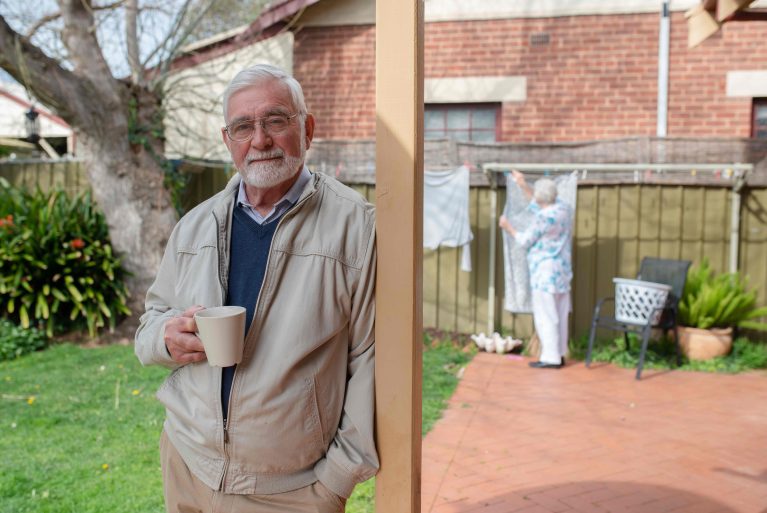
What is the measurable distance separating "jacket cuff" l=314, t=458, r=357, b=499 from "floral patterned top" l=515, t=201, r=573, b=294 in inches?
205

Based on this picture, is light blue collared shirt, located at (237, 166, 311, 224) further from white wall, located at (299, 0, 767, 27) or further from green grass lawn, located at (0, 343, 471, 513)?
white wall, located at (299, 0, 767, 27)

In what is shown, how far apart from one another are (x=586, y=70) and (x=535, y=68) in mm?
646

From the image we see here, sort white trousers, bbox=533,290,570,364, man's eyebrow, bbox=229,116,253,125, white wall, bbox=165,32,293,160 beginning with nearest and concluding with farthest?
man's eyebrow, bbox=229,116,253,125
white trousers, bbox=533,290,570,364
white wall, bbox=165,32,293,160

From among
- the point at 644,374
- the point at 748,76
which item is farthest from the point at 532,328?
the point at 748,76

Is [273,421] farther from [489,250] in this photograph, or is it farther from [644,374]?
[489,250]

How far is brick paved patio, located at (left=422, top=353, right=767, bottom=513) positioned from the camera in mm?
3693

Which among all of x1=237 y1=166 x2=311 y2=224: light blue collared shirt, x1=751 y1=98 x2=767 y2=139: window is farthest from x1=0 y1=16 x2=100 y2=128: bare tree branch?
x1=751 y1=98 x2=767 y2=139: window

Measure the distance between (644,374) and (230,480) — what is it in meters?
5.62

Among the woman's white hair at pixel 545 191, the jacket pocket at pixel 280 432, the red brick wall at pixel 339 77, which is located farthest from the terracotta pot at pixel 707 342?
the jacket pocket at pixel 280 432

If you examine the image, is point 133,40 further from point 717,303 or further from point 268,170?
point 268,170

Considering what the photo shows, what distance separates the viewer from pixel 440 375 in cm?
643

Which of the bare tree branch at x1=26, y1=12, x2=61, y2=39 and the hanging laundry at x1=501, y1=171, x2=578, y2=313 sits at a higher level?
the bare tree branch at x1=26, y1=12, x2=61, y2=39

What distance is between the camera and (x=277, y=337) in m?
1.78

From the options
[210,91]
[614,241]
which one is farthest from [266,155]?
[210,91]
